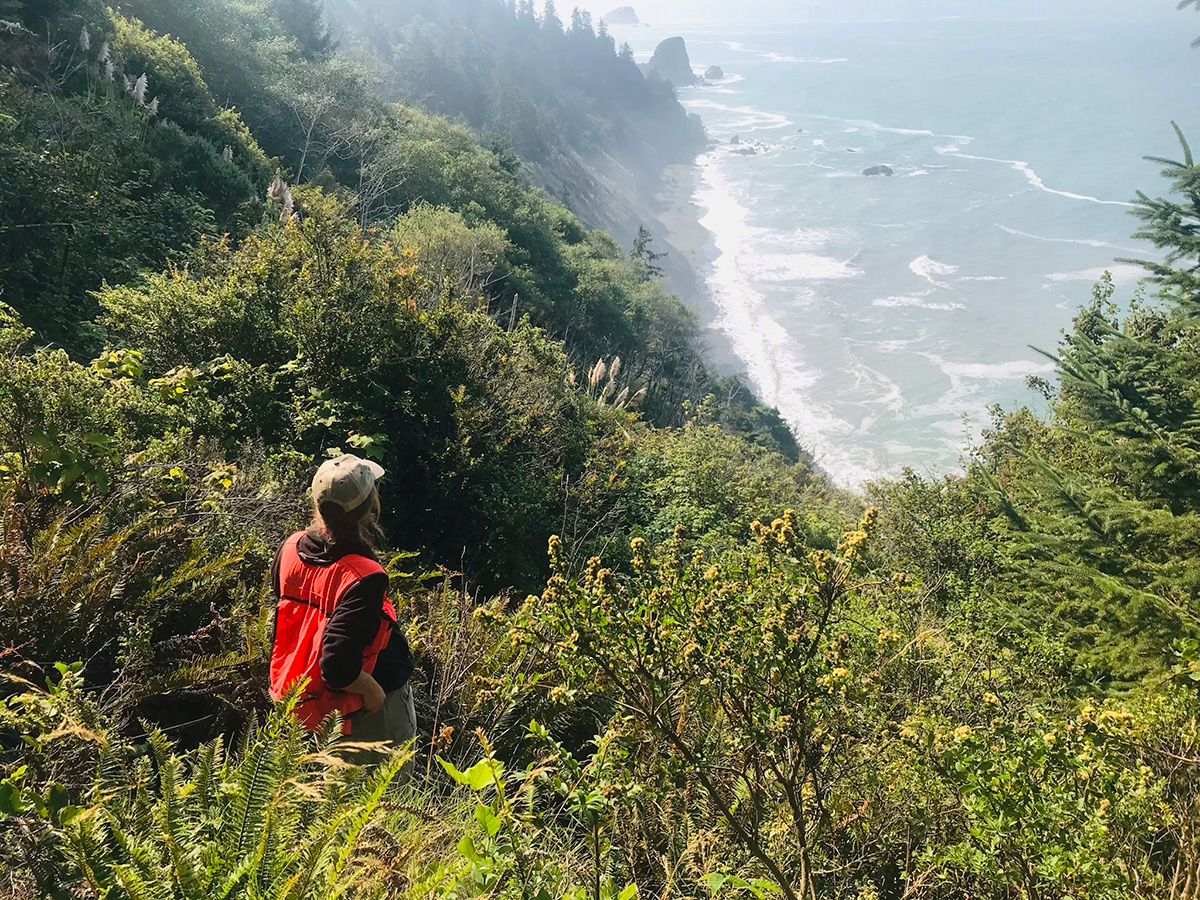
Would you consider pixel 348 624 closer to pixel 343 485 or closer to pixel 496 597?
pixel 343 485

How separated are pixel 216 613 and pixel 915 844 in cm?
358

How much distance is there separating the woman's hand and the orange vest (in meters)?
0.03

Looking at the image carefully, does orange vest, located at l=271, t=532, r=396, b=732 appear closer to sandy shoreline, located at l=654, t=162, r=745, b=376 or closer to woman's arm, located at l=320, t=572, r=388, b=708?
woman's arm, located at l=320, t=572, r=388, b=708

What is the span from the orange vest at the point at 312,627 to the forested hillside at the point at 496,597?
25 centimetres

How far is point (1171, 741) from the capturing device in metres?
3.05

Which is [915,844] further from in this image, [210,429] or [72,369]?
[210,429]

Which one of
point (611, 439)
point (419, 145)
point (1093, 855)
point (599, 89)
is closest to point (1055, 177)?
point (599, 89)

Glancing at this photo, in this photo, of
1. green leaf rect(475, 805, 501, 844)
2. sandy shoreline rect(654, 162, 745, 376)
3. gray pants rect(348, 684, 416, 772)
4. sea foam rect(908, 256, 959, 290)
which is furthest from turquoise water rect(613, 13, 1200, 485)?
green leaf rect(475, 805, 501, 844)

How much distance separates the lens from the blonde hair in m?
2.54

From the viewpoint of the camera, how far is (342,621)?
95.2 inches

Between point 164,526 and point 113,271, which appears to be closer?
point 164,526

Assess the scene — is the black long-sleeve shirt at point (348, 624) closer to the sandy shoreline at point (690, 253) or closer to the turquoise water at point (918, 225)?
the turquoise water at point (918, 225)

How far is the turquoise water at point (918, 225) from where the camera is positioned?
4597 centimetres

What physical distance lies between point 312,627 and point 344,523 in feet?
1.33
